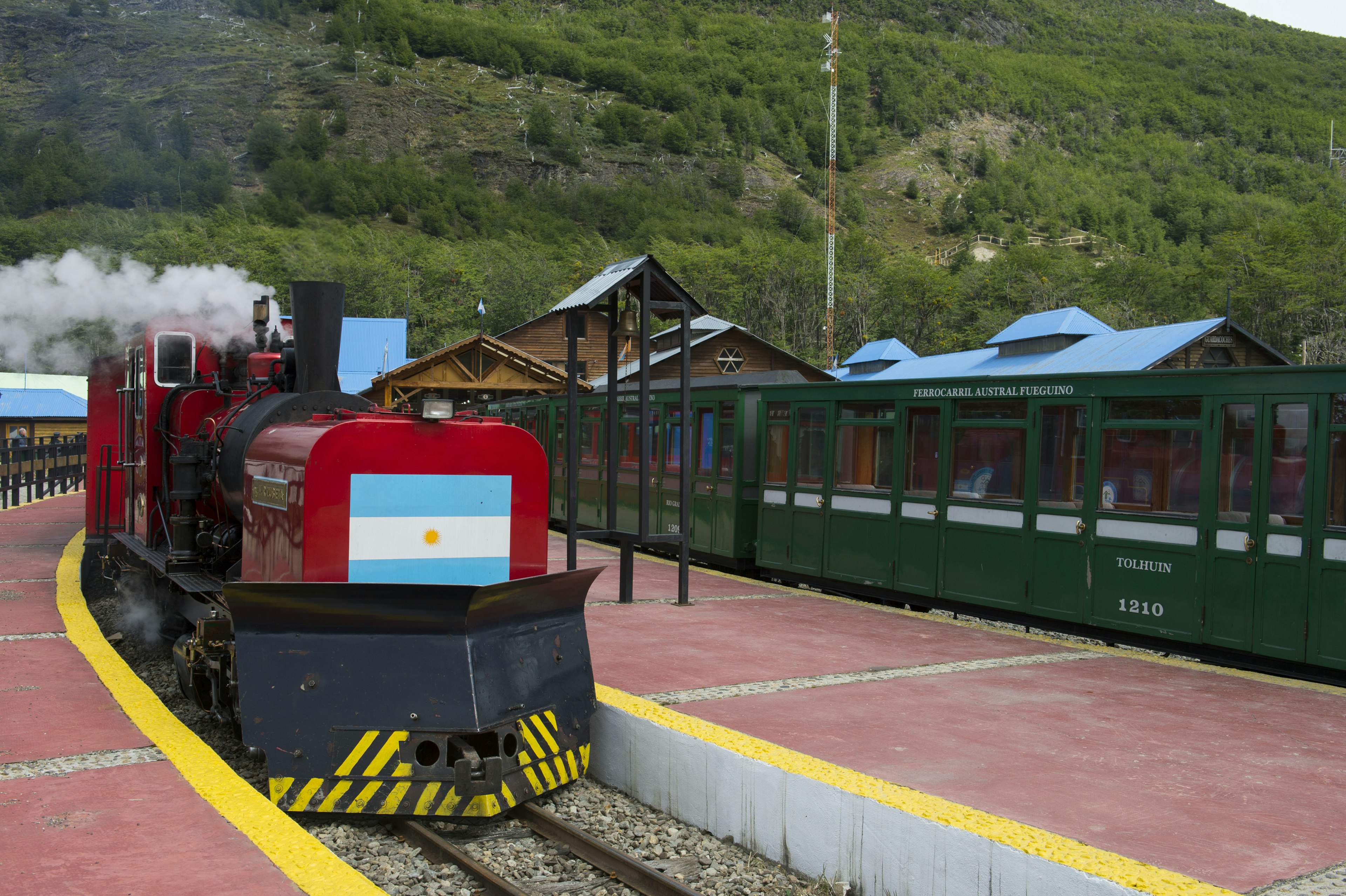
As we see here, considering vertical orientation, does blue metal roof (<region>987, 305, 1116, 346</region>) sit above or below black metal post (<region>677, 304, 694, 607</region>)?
above

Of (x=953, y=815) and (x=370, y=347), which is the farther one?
(x=370, y=347)

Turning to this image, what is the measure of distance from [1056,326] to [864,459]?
17.0 metres

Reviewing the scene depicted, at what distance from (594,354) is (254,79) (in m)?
104

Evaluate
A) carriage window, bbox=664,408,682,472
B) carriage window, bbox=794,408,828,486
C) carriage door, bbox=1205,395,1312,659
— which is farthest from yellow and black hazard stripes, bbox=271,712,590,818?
carriage window, bbox=664,408,682,472

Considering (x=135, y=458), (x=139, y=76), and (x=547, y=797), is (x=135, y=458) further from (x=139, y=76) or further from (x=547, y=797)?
(x=139, y=76)

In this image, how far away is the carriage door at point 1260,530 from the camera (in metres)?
7.58

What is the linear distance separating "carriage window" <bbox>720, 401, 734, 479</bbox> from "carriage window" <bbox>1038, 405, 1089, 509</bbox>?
4795mm

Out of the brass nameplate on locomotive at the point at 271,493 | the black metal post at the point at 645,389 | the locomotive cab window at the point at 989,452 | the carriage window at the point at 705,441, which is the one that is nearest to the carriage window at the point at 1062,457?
the locomotive cab window at the point at 989,452

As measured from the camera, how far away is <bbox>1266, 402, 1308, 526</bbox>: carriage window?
299 inches

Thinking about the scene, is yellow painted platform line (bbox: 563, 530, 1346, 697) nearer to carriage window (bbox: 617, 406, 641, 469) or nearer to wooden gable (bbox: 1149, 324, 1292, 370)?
carriage window (bbox: 617, 406, 641, 469)

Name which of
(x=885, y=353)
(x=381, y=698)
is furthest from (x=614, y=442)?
→ (x=885, y=353)

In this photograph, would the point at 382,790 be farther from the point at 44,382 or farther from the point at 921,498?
the point at 44,382

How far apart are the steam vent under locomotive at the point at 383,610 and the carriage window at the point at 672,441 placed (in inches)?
316

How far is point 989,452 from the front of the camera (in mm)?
9914
